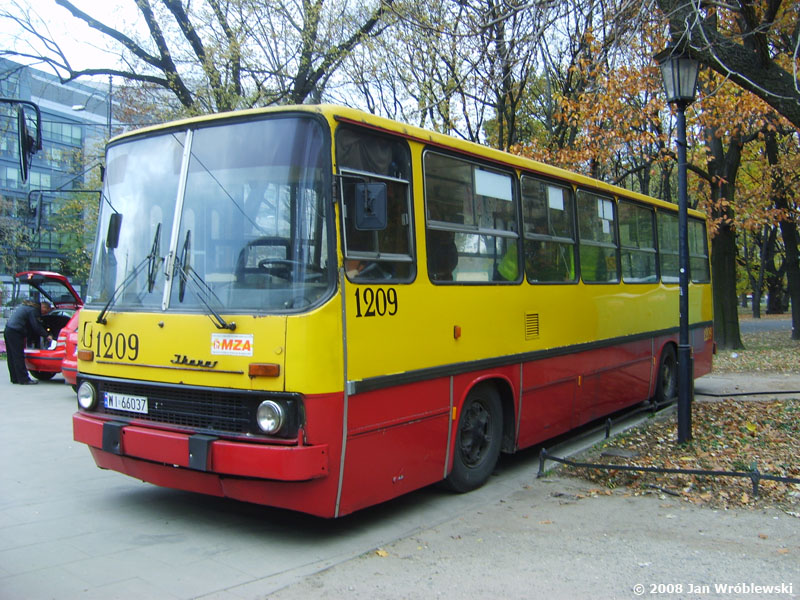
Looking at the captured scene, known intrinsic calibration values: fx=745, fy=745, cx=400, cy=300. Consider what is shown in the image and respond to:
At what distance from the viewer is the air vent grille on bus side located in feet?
24.3

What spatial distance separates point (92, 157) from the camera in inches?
837

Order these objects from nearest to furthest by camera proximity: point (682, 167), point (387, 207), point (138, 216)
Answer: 1. point (387, 207)
2. point (138, 216)
3. point (682, 167)

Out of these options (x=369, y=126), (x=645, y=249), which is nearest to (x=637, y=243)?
(x=645, y=249)

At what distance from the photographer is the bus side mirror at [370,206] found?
16.6 ft

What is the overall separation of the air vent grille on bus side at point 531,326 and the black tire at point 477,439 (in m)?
0.79

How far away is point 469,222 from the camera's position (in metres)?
6.64

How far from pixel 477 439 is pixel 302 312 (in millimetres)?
2646

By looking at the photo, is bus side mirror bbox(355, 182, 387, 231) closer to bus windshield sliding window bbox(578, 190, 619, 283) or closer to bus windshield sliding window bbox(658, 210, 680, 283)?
bus windshield sliding window bbox(578, 190, 619, 283)

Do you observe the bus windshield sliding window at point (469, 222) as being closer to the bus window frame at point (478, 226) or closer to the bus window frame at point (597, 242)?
the bus window frame at point (478, 226)

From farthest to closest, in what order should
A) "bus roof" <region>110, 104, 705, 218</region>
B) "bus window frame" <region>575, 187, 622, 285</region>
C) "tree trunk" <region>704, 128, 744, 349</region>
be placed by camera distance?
1. "tree trunk" <region>704, 128, 744, 349</region>
2. "bus window frame" <region>575, 187, 622, 285</region>
3. "bus roof" <region>110, 104, 705, 218</region>

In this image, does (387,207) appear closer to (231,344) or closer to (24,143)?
(231,344)

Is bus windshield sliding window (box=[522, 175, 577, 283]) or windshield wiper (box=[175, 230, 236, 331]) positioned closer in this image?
windshield wiper (box=[175, 230, 236, 331])

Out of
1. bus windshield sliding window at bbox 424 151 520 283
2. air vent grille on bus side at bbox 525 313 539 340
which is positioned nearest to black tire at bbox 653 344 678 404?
air vent grille on bus side at bbox 525 313 539 340

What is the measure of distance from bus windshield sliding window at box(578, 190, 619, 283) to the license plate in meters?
5.27
